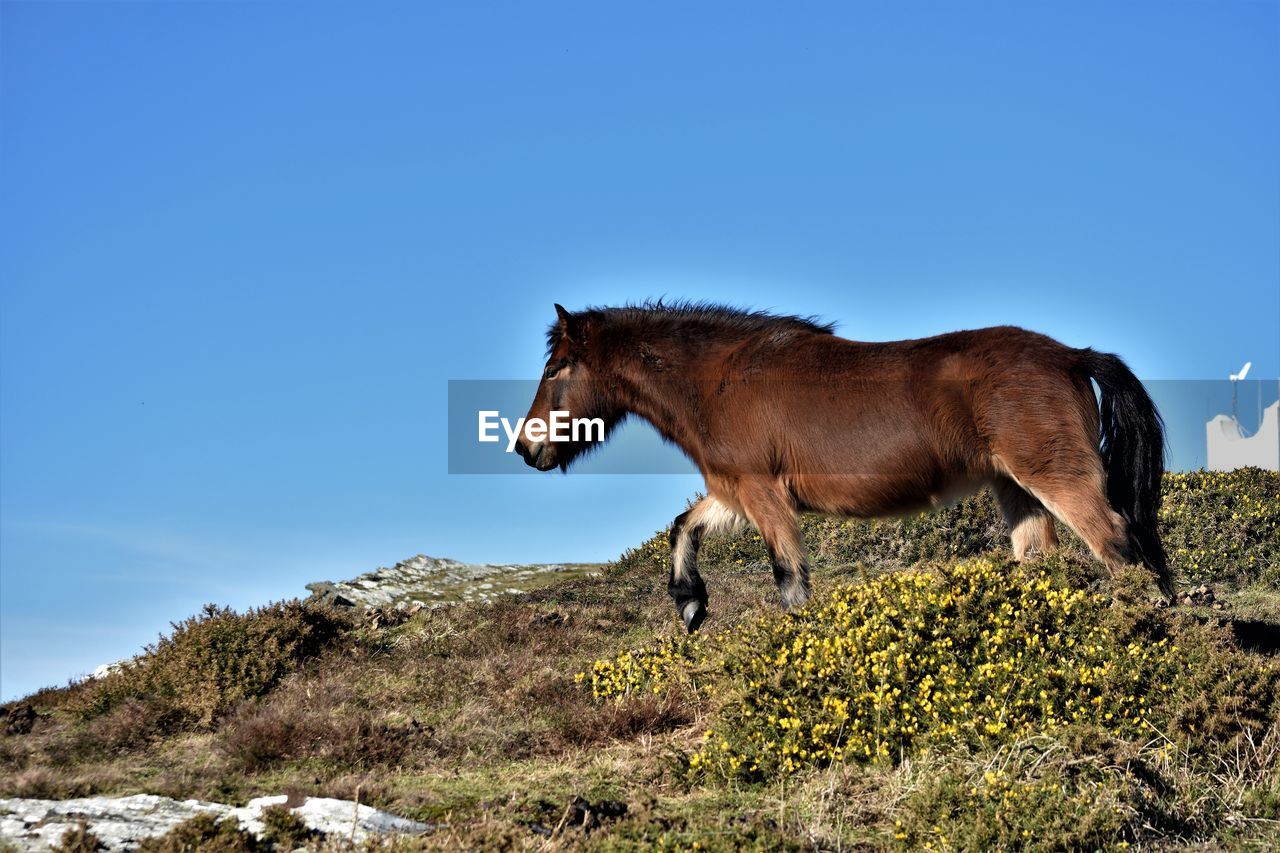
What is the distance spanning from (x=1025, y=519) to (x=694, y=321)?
3533mm

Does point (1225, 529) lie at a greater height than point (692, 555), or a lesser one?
greater

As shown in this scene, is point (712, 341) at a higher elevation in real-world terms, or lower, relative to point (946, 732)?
higher

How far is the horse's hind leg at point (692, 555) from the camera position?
10445 millimetres

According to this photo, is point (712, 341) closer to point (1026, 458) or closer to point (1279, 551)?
point (1026, 458)

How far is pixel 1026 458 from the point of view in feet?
30.3

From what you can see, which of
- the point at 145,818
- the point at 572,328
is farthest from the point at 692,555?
the point at 145,818

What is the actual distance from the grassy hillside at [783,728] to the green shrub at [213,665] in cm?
3

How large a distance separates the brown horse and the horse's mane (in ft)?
0.06

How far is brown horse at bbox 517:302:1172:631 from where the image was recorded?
365 inches

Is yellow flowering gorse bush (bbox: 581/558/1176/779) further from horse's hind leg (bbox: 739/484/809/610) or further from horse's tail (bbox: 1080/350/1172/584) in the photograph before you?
horse's tail (bbox: 1080/350/1172/584)

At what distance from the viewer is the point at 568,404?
11336 mm

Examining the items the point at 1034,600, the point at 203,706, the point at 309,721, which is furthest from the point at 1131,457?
the point at 203,706

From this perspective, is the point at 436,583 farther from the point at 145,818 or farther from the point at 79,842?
the point at 79,842

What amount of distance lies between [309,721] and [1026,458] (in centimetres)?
596
